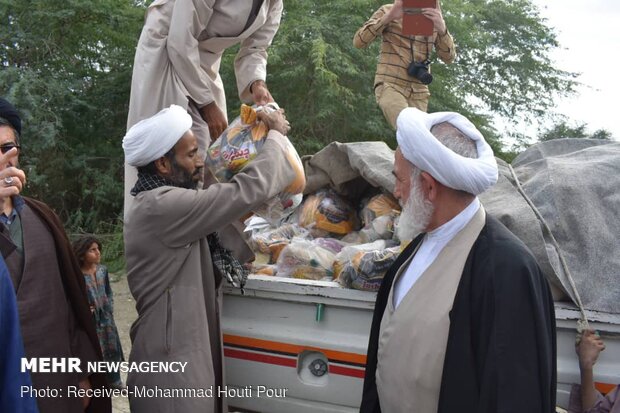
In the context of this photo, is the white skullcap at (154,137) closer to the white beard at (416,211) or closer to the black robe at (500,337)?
the white beard at (416,211)

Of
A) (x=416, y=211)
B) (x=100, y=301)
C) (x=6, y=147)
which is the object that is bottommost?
(x=100, y=301)

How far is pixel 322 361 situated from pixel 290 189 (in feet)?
2.54

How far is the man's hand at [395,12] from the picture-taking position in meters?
4.79

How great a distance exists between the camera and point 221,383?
2.89 metres

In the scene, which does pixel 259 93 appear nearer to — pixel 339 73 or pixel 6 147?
pixel 6 147

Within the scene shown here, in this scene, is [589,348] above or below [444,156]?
below

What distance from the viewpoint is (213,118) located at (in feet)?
12.0

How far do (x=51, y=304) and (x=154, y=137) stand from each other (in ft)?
2.51

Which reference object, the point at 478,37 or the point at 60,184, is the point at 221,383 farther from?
the point at 478,37

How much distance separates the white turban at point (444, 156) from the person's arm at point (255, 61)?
1.75 m

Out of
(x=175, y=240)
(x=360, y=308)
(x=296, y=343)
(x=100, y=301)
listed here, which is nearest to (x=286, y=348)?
(x=296, y=343)

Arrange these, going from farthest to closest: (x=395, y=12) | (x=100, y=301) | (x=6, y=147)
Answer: (x=395, y=12), (x=100, y=301), (x=6, y=147)

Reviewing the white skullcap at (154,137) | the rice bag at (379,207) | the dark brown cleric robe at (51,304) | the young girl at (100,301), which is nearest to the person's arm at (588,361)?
the rice bag at (379,207)

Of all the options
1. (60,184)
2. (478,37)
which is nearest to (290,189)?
(60,184)
